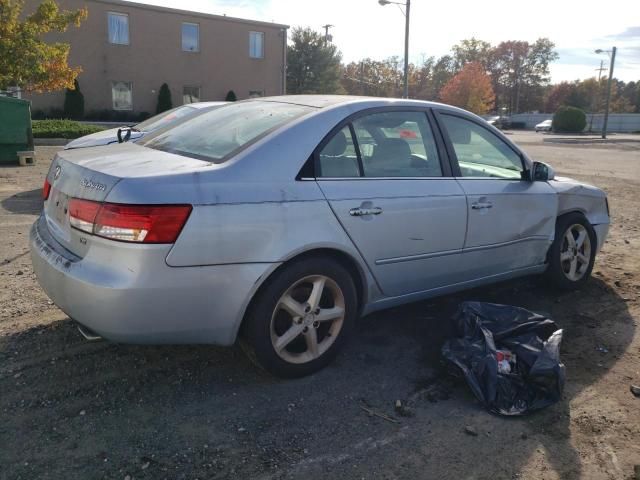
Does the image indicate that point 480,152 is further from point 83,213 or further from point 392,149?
point 83,213

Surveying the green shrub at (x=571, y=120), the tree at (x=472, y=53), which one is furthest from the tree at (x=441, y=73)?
the green shrub at (x=571, y=120)

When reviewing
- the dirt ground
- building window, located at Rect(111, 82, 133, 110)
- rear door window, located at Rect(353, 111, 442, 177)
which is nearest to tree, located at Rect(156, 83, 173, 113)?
building window, located at Rect(111, 82, 133, 110)

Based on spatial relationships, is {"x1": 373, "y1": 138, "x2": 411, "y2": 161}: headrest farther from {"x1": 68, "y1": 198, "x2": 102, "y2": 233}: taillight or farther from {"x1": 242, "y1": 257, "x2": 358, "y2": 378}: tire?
{"x1": 68, "y1": 198, "x2": 102, "y2": 233}: taillight

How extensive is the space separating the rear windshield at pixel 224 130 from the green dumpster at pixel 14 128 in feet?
32.0

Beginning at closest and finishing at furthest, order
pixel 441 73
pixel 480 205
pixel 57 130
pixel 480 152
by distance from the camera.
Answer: pixel 480 205 → pixel 480 152 → pixel 57 130 → pixel 441 73

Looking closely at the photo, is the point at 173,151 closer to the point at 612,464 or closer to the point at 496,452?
the point at 496,452

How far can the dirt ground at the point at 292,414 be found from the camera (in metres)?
2.53

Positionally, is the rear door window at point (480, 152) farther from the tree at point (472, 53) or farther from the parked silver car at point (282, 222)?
the tree at point (472, 53)

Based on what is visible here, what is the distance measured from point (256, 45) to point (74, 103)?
1056cm

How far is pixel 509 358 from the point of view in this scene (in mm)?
3184

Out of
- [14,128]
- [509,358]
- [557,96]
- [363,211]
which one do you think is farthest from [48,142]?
[557,96]

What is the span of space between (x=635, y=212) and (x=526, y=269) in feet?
18.6

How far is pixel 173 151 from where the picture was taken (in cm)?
332

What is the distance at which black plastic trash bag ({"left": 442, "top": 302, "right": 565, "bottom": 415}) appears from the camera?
3.04 meters
